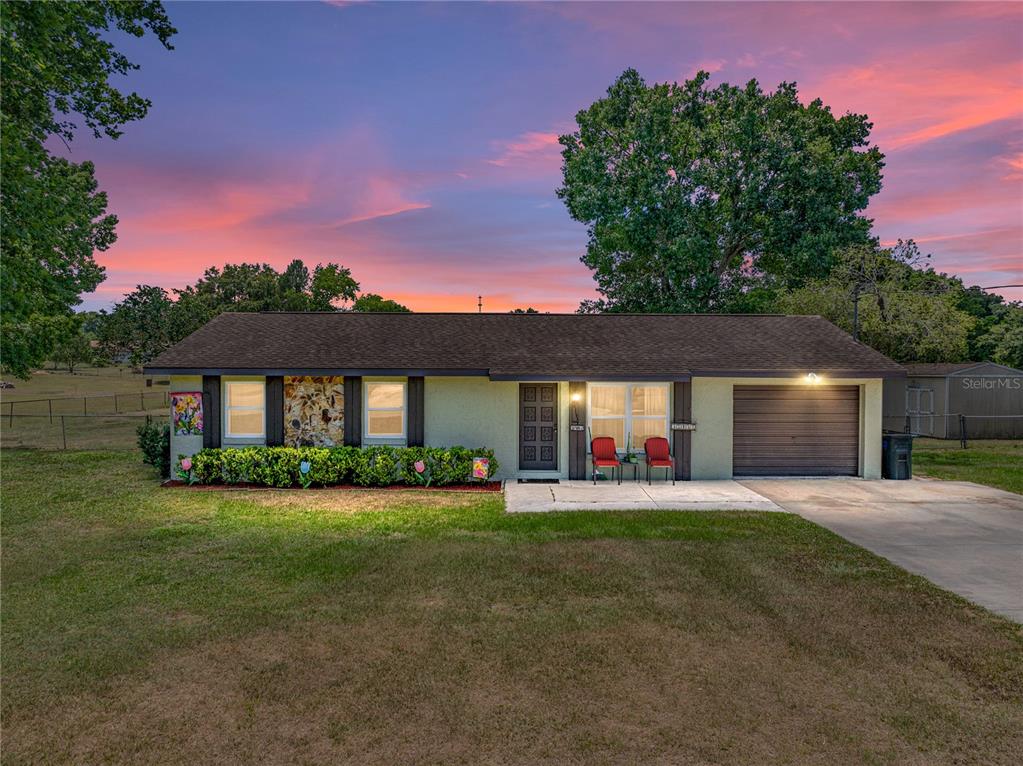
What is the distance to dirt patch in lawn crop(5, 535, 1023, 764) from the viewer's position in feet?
13.0

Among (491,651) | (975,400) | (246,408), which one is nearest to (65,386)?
(246,408)

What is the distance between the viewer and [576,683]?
4773mm

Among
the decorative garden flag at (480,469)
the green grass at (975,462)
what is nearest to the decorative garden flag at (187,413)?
the decorative garden flag at (480,469)

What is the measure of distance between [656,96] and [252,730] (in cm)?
3381

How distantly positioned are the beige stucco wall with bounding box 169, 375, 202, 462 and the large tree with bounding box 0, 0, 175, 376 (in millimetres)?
3162

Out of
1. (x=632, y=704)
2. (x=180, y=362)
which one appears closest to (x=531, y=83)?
(x=180, y=362)

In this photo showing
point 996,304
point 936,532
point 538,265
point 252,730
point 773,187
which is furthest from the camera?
point 996,304

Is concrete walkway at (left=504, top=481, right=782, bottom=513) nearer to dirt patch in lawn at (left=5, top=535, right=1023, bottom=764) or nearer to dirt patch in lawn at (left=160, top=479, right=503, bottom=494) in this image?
dirt patch in lawn at (left=160, top=479, right=503, bottom=494)

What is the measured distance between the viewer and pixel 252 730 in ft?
13.6

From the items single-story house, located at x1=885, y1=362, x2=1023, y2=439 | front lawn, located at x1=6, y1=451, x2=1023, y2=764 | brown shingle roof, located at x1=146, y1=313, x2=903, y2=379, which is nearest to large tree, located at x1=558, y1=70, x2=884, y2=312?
single-story house, located at x1=885, y1=362, x2=1023, y2=439

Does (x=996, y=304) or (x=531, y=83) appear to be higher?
(x=531, y=83)

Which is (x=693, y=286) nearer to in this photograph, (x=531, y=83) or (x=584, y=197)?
(x=584, y=197)

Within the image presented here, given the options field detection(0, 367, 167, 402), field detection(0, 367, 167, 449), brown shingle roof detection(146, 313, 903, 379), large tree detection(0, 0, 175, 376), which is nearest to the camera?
large tree detection(0, 0, 175, 376)

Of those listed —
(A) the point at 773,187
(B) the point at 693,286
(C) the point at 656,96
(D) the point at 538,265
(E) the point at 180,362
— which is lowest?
(E) the point at 180,362
